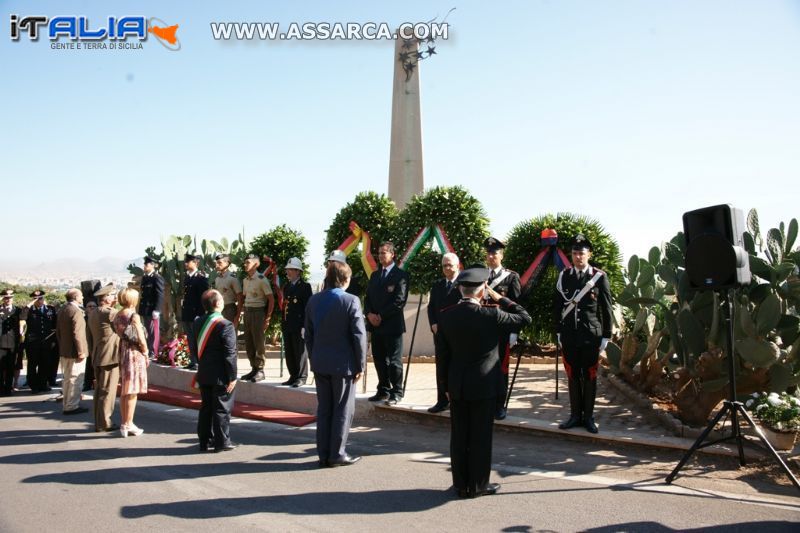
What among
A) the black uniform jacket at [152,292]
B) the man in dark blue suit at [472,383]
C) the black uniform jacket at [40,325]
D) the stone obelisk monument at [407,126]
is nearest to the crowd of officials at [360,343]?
the man in dark blue suit at [472,383]

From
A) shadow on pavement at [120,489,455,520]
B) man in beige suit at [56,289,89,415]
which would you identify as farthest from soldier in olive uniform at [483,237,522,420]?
man in beige suit at [56,289,89,415]

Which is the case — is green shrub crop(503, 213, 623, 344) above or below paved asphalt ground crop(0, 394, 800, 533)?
above

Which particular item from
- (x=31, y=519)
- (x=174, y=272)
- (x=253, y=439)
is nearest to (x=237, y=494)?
(x=31, y=519)

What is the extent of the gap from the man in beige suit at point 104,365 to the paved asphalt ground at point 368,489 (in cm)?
44

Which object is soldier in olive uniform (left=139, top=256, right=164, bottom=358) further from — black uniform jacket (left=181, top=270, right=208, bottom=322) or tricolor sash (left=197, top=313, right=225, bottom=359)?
tricolor sash (left=197, top=313, right=225, bottom=359)

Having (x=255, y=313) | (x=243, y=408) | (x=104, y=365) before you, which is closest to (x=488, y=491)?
(x=243, y=408)

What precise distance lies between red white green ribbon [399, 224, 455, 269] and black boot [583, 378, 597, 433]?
3305 millimetres

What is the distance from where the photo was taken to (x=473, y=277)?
17.7 feet

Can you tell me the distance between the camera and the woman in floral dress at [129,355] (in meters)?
7.79

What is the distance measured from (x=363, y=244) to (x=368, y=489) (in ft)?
19.9

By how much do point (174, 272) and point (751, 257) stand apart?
35.9ft

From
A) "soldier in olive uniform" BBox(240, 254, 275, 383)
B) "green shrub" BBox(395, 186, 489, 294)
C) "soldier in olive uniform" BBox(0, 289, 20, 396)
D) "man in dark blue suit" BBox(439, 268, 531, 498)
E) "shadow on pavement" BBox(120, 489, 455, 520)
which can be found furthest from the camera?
"soldier in olive uniform" BBox(0, 289, 20, 396)

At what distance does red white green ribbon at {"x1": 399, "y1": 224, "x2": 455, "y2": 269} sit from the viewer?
9.82 metres

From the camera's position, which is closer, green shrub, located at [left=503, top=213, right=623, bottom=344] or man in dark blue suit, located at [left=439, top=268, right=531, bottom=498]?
man in dark blue suit, located at [left=439, top=268, right=531, bottom=498]
